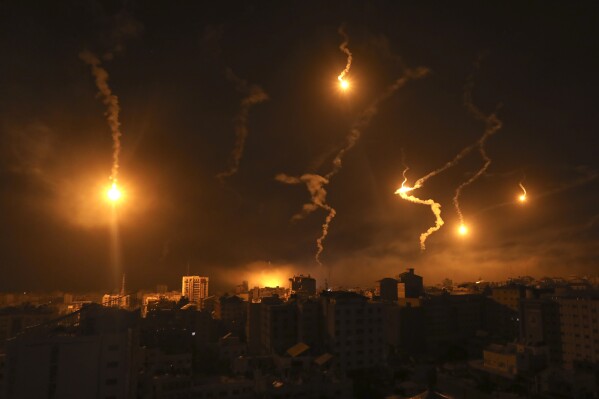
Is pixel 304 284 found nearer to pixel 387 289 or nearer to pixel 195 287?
pixel 387 289

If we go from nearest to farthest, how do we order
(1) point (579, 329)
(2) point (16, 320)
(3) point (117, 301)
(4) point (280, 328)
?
(1) point (579, 329), (4) point (280, 328), (2) point (16, 320), (3) point (117, 301)

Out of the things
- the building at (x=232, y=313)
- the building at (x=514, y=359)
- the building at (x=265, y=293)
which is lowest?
the building at (x=514, y=359)

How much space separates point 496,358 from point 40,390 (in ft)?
86.1

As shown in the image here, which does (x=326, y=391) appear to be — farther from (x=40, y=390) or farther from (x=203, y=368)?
(x=40, y=390)

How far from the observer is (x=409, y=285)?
49594 millimetres

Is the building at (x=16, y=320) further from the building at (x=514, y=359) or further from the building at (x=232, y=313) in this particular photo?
the building at (x=514, y=359)

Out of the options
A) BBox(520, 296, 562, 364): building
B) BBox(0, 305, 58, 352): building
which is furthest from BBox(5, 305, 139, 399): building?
BBox(520, 296, 562, 364): building

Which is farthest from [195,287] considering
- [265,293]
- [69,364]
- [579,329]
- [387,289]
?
[69,364]

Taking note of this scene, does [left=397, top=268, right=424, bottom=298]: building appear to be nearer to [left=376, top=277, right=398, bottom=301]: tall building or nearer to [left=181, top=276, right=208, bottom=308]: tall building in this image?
[left=376, top=277, right=398, bottom=301]: tall building

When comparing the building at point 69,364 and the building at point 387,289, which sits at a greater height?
the building at point 387,289

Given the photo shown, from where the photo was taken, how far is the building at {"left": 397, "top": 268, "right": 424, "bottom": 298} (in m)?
48.2

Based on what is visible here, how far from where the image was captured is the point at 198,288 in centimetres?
7969

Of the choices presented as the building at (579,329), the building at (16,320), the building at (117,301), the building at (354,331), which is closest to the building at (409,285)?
the building at (579,329)

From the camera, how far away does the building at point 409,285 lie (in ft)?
158
